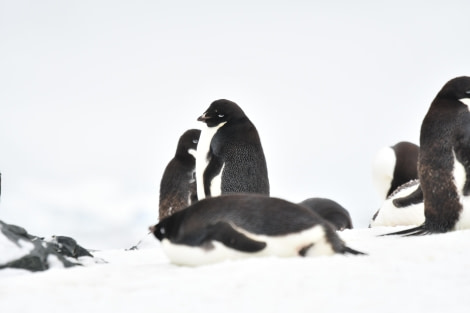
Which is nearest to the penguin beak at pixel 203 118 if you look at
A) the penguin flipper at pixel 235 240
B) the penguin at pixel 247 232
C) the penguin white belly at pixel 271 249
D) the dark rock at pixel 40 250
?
the dark rock at pixel 40 250

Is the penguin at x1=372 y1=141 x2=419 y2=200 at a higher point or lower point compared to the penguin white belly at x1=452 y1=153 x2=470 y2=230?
lower

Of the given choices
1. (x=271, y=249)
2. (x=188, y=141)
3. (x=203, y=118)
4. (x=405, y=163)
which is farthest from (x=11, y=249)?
(x=405, y=163)

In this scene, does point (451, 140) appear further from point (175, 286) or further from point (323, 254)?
point (175, 286)

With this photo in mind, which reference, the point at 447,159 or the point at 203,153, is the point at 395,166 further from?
the point at 447,159

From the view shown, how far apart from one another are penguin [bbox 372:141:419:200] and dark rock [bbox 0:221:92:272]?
6.87m

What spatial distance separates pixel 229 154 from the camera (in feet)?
23.7

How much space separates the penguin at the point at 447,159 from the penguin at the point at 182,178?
14.1 feet

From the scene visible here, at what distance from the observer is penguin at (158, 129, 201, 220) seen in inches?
385

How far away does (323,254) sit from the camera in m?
3.92

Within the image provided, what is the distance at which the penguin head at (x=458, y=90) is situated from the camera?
6027 millimetres

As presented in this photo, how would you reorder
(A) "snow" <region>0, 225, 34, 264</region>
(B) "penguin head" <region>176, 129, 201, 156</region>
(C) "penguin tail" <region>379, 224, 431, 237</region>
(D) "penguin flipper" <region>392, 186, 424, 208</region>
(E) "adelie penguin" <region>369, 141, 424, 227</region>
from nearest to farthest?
(A) "snow" <region>0, 225, 34, 264</region> → (C) "penguin tail" <region>379, 224, 431, 237</region> → (D) "penguin flipper" <region>392, 186, 424, 208</region> → (B) "penguin head" <region>176, 129, 201, 156</region> → (E) "adelie penguin" <region>369, 141, 424, 227</region>

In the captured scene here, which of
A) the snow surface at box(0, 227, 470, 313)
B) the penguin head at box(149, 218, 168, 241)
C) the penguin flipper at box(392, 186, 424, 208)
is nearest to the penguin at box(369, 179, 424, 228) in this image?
the penguin flipper at box(392, 186, 424, 208)

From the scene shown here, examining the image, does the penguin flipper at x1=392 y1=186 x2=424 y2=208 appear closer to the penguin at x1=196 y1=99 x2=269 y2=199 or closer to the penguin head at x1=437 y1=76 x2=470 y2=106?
the penguin at x1=196 y1=99 x2=269 y2=199

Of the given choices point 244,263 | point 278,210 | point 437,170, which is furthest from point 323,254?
point 437,170
